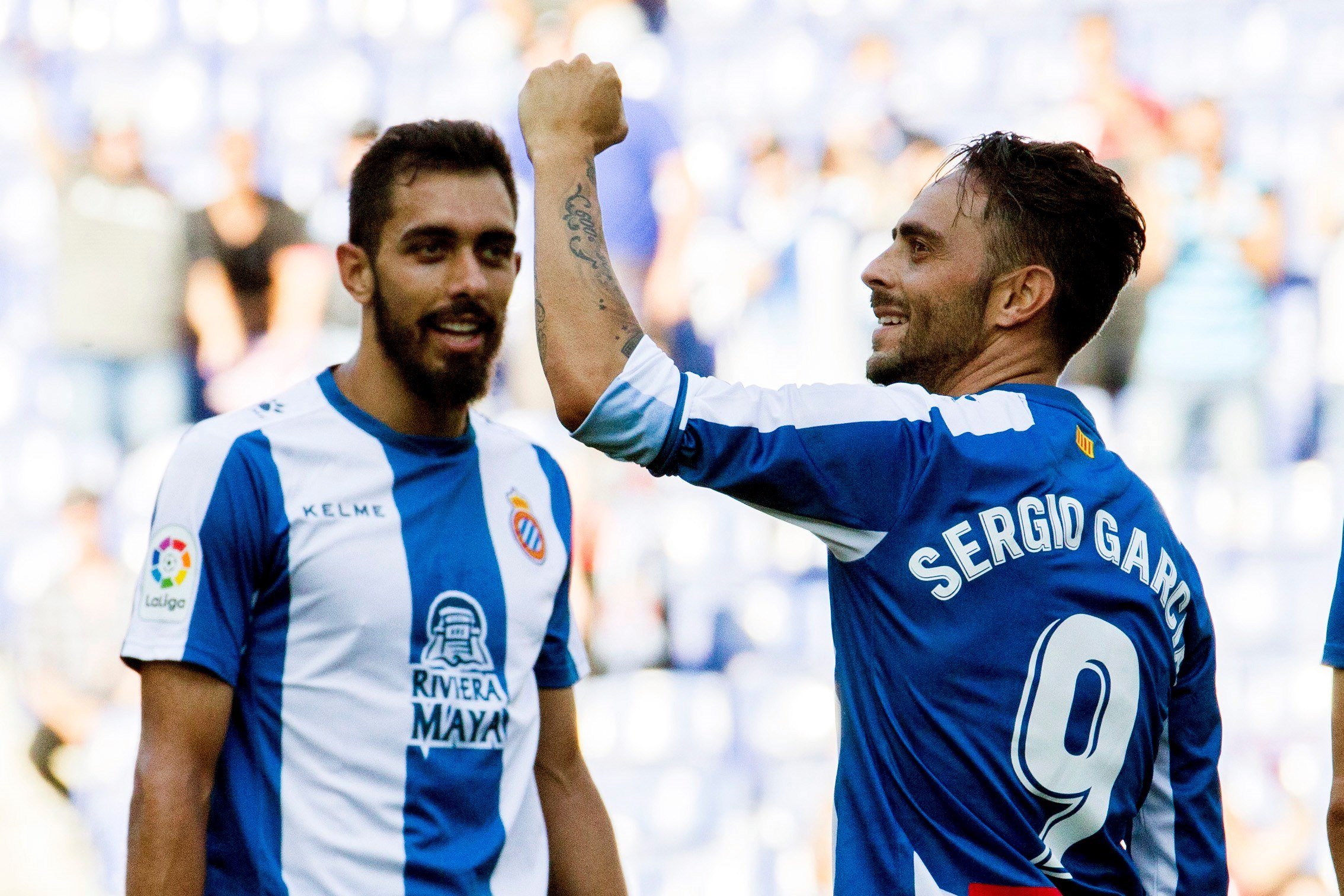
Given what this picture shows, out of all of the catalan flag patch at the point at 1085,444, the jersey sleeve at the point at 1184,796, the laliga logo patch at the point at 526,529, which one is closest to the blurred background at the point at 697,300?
the laliga logo patch at the point at 526,529

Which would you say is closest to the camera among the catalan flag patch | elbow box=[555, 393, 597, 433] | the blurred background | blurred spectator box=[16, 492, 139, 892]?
elbow box=[555, 393, 597, 433]

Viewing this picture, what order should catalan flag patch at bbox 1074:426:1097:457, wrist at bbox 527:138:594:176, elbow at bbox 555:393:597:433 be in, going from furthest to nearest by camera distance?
catalan flag patch at bbox 1074:426:1097:457 → wrist at bbox 527:138:594:176 → elbow at bbox 555:393:597:433

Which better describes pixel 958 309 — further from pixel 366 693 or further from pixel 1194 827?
pixel 366 693

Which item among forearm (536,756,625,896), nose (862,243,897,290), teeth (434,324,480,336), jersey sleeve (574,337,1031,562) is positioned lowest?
forearm (536,756,625,896)

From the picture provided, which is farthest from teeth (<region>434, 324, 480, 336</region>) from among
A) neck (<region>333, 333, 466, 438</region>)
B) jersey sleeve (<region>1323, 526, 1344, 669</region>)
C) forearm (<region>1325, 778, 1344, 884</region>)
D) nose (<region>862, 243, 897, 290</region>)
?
forearm (<region>1325, 778, 1344, 884</region>)

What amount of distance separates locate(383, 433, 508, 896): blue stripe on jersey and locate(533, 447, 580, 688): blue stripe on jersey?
0.18 m

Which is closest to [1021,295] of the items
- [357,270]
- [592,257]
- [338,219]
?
[592,257]

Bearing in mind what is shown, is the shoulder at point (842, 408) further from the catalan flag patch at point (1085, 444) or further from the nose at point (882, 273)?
the nose at point (882, 273)

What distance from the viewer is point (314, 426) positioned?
7.51ft

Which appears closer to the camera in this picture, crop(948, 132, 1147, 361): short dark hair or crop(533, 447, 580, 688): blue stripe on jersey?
crop(948, 132, 1147, 361): short dark hair

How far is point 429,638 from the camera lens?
86.9 inches

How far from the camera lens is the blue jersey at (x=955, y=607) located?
1640mm

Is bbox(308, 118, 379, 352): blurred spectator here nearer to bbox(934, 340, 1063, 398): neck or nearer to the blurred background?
the blurred background

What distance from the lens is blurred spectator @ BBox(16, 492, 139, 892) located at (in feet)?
15.2
